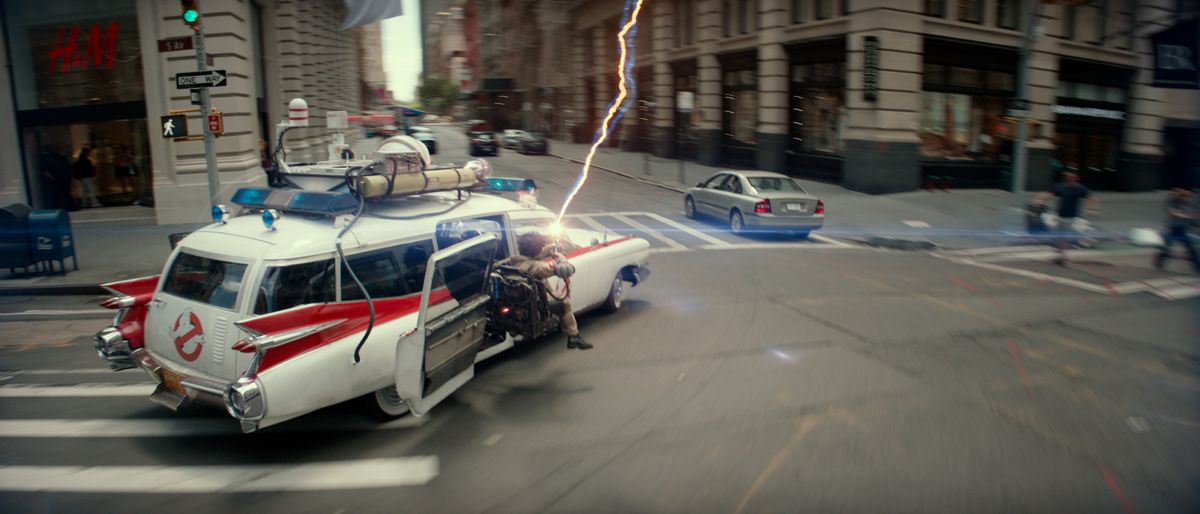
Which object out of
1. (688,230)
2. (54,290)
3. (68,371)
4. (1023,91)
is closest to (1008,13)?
(1023,91)

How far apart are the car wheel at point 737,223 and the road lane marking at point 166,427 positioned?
1124 centimetres

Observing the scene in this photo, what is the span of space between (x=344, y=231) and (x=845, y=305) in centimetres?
665

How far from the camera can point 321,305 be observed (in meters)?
5.31

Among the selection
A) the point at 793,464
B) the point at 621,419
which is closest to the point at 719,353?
the point at 621,419

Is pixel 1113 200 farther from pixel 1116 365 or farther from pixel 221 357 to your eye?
pixel 221 357

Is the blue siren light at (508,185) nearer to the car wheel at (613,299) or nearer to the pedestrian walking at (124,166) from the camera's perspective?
the car wheel at (613,299)

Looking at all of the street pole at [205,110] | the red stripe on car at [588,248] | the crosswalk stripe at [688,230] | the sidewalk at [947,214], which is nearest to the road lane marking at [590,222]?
the crosswalk stripe at [688,230]

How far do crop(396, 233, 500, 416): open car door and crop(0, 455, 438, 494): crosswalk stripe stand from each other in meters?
0.45

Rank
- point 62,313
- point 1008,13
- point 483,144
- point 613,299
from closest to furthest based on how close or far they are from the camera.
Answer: point 613,299
point 62,313
point 1008,13
point 483,144

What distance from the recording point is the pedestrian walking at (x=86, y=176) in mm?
19016

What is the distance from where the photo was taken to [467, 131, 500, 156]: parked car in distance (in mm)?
38219

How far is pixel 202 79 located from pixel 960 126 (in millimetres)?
21820

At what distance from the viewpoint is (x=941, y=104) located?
23.9 meters

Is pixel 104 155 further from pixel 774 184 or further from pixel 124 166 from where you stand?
pixel 774 184
